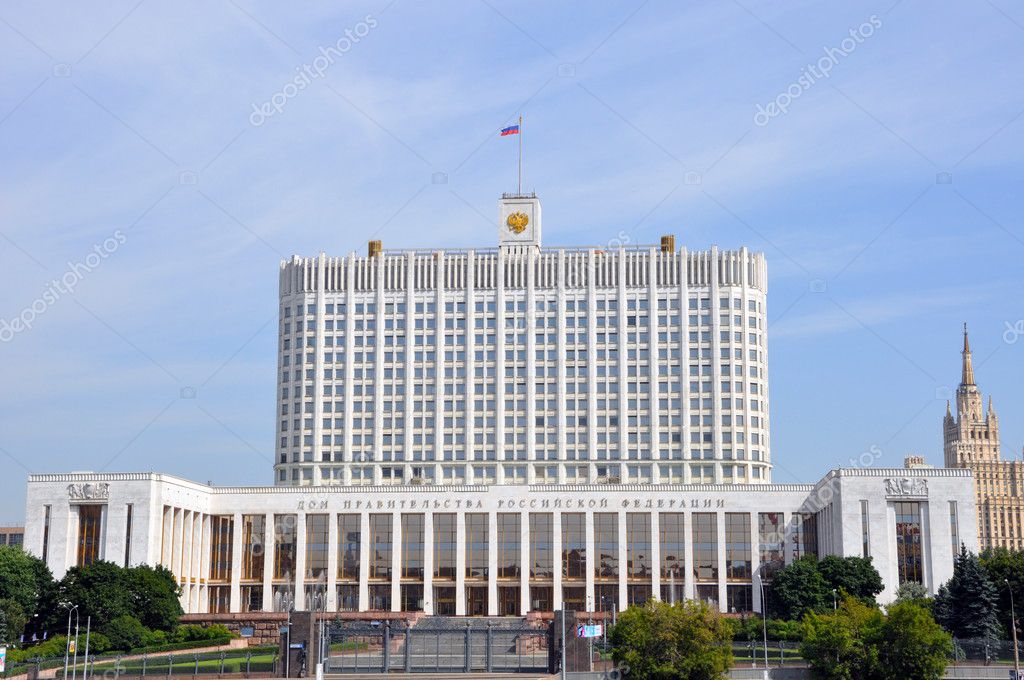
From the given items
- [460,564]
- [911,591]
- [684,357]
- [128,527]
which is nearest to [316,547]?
[460,564]

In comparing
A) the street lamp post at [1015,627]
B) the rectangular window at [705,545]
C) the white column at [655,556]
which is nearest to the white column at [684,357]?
the rectangular window at [705,545]

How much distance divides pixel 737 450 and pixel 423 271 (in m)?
43.3

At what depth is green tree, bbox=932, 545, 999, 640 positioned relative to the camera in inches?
4045

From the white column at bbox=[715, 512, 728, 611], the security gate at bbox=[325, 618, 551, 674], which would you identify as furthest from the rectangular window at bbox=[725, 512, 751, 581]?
the security gate at bbox=[325, 618, 551, 674]

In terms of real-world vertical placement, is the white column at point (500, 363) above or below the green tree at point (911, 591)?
above

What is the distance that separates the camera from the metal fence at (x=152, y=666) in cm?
9044

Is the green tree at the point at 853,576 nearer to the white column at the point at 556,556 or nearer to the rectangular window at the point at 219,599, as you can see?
the white column at the point at 556,556

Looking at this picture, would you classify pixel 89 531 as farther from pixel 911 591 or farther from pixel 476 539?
pixel 911 591

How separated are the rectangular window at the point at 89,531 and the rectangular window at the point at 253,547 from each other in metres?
15.9

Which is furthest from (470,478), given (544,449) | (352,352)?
(352,352)

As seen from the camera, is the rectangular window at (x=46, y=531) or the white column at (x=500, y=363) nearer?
the rectangular window at (x=46, y=531)

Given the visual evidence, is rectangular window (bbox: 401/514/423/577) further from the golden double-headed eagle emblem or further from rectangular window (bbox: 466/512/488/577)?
the golden double-headed eagle emblem

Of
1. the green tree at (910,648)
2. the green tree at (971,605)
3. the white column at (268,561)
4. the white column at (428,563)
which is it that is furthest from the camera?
the white column at (268,561)

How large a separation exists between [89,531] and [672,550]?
5738cm
